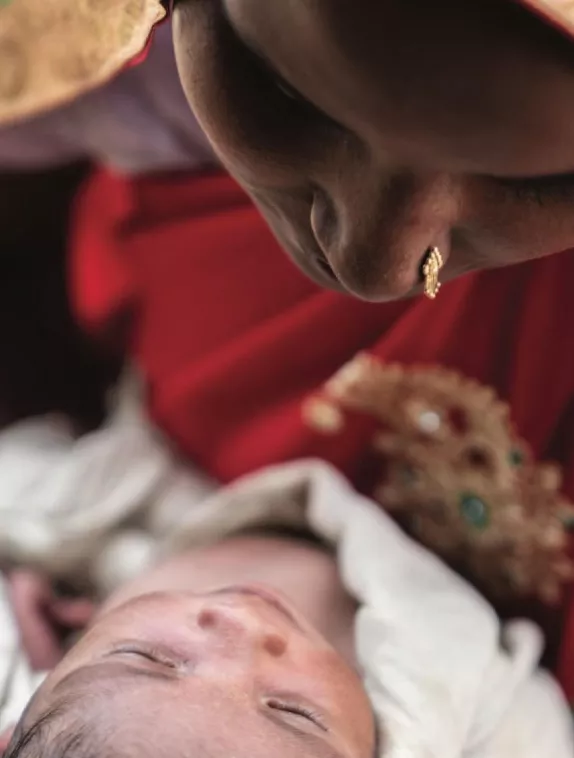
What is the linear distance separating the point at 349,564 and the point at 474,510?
10 cm

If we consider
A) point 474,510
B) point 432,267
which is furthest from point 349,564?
point 432,267

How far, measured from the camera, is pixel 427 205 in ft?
1.09

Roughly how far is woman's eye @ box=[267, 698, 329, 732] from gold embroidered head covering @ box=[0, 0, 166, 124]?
0.35 meters

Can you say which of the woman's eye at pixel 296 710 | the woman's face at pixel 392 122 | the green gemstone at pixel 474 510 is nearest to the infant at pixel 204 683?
the woman's eye at pixel 296 710

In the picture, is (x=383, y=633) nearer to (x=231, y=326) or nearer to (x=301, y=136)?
(x=231, y=326)

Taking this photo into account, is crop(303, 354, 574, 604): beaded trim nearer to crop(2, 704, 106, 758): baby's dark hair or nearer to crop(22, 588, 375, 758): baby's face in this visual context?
crop(22, 588, 375, 758): baby's face

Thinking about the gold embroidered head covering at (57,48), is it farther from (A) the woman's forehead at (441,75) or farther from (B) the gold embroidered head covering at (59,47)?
(A) the woman's forehead at (441,75)

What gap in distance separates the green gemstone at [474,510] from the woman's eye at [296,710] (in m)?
0.23

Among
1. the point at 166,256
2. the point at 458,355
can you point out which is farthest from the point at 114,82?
the point at 458,355

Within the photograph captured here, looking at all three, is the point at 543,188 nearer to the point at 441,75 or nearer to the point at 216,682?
the point at 441,75

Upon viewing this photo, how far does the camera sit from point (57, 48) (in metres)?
0.59

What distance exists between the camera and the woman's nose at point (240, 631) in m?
0.56

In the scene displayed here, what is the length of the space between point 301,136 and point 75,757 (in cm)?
31


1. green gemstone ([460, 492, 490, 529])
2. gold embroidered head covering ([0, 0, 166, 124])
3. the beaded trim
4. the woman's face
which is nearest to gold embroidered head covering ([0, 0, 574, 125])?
gold embroidered head covering ([0, 0, 166, 124])
